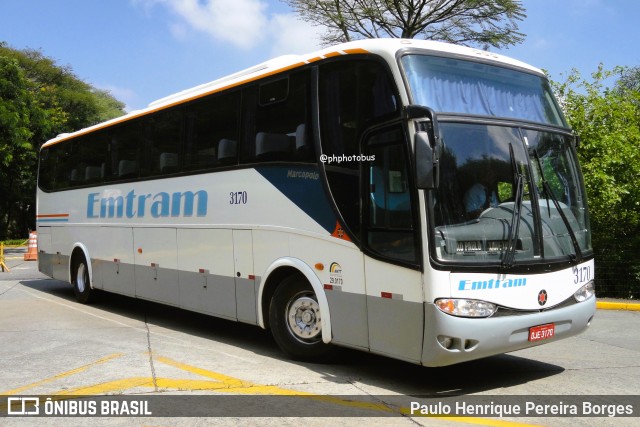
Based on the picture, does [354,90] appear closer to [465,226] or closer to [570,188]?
[465,226]

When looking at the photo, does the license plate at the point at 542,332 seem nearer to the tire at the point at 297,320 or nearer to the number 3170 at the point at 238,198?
the tire at the point at 297,320

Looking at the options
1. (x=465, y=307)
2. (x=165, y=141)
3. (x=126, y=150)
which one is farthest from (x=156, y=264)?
(x=465, y=307)

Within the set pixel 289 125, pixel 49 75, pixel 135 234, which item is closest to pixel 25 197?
pixel 49 75

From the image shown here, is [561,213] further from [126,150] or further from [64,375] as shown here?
[126,150]

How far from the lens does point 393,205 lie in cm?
661

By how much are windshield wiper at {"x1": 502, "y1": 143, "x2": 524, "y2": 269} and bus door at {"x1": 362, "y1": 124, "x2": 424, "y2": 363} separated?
2.87ft

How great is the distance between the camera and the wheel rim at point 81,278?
45.2 ft

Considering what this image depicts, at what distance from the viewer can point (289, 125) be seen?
8.12 meters

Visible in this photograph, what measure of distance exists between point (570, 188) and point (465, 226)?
1704mm

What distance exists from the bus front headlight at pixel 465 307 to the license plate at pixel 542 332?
1.90 ft

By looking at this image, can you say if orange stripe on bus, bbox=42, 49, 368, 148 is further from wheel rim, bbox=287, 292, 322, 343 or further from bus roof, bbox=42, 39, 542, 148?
wheel rim, bbox=287, 292, 322, 343

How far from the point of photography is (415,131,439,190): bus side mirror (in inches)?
238

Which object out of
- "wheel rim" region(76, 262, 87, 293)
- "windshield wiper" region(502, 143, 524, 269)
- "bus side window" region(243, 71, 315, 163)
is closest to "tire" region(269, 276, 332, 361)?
"bus side window" region(243, 71, 315, 163)

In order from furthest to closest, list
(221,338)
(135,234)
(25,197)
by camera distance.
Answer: (25,197) < (135,234) < (221,338)
